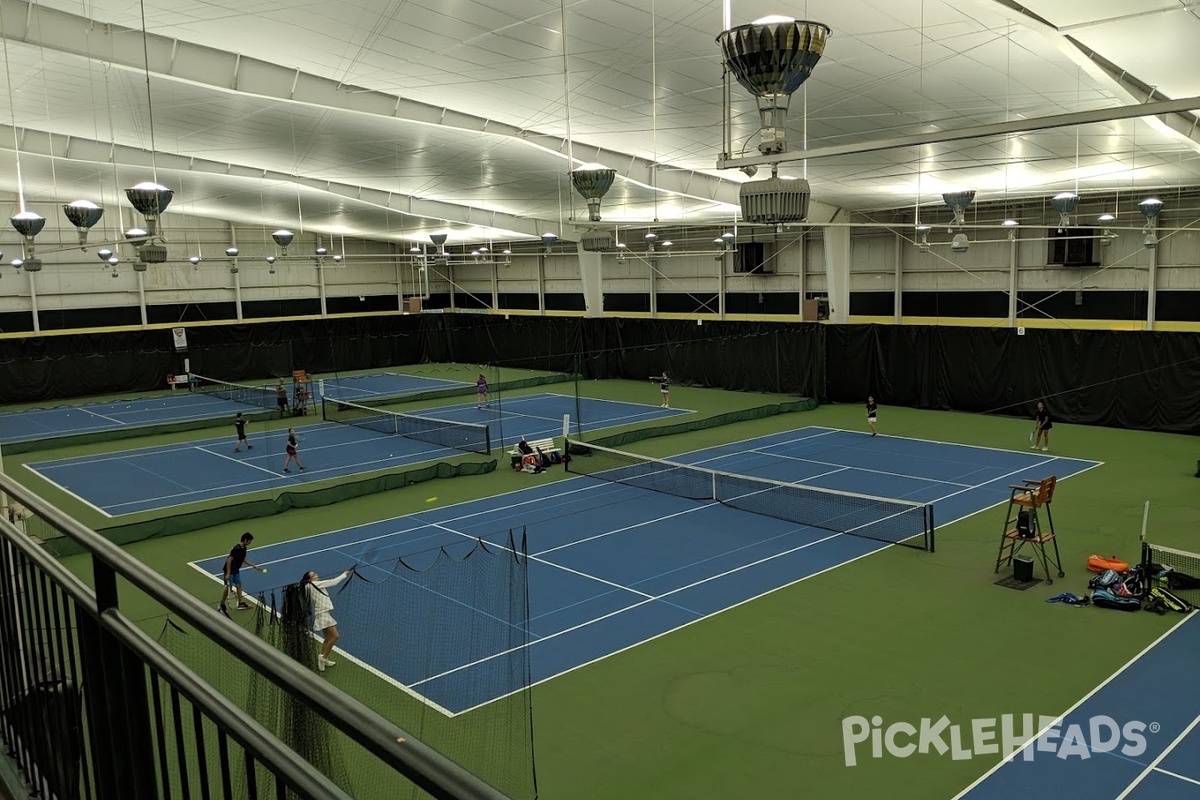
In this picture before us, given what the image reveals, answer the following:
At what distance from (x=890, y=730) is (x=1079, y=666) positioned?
312cm

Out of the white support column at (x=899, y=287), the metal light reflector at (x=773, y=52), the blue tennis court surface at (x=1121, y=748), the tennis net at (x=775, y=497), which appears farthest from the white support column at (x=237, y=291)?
the metal light reflector at (x=773, y=52)

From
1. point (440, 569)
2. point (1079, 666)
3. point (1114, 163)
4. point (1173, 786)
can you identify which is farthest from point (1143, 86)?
point (440, 569)

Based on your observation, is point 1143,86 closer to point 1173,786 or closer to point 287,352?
point 1173,786

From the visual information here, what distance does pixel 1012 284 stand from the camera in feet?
107

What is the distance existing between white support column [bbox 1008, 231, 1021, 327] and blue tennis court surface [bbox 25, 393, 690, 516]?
12.5 metres

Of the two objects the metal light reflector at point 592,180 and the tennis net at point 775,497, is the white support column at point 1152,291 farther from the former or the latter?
the metal light reflector at point 592,180

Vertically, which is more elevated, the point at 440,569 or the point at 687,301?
A: the point at 687,301

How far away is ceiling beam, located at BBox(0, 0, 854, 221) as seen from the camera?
16.5 metres

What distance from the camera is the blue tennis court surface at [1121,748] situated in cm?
894

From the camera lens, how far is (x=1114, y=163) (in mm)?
22531

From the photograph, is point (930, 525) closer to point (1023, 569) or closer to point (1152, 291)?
point (1023, 569)

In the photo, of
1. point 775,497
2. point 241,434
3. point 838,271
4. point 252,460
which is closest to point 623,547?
point 775,497

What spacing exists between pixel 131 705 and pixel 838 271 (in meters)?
34.2

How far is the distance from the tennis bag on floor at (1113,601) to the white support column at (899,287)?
24085mm
